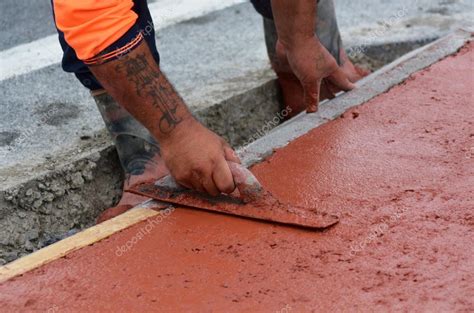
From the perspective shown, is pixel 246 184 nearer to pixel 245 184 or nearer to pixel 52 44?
pixel 245 184

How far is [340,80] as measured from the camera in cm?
349

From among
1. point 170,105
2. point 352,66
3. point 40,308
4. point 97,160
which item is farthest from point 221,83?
point 40,308

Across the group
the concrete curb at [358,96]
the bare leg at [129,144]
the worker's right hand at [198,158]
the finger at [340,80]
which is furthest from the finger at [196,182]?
the finger at [340,80]

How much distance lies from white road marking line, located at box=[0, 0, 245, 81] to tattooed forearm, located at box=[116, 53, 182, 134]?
58.5 inches

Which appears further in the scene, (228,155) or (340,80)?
(340,80)

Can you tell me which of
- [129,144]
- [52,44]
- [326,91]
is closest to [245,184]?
[129,144]

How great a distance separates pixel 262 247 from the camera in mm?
2471

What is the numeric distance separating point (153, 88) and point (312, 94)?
869mm

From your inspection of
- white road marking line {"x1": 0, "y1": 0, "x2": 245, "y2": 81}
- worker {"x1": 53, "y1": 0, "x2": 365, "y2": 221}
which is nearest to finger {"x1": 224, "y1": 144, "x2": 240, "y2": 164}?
worker {"x1": 53, "y1": 0, "x2": 365, "y2": 221}

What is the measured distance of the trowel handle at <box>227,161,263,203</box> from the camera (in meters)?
2.65

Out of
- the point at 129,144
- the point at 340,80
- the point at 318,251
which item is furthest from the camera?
the point at 340,80

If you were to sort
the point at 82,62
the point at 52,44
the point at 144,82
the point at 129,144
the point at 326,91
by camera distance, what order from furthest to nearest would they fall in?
the point at 52,44 < the point at 326,91 < the point at 129,144 < the point at 82,62 < the point at 144,82
